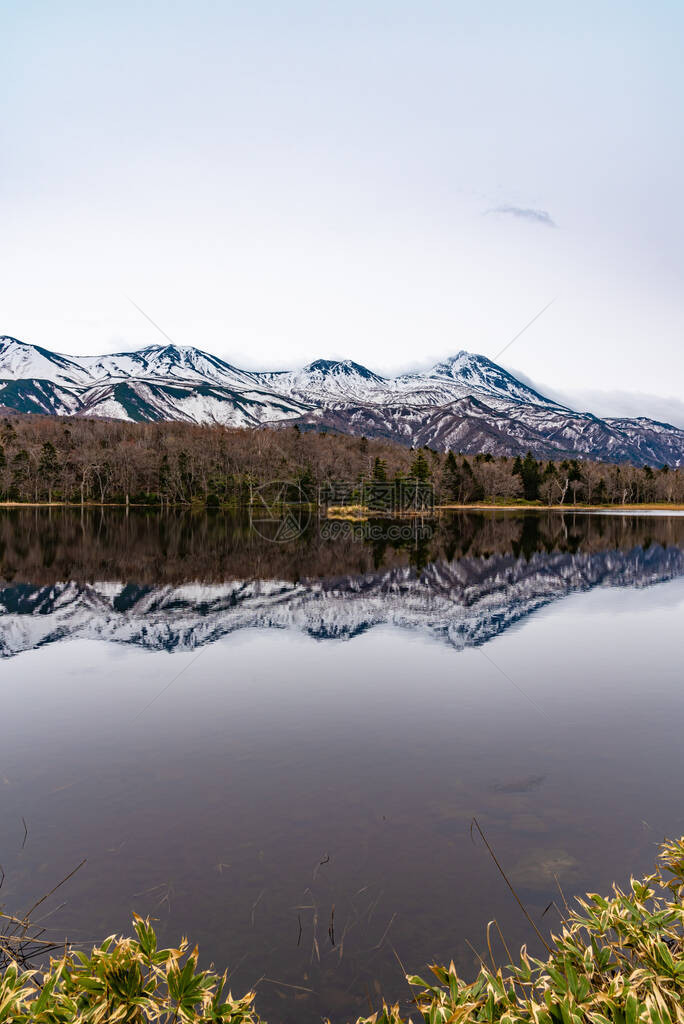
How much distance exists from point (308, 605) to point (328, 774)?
19837mm

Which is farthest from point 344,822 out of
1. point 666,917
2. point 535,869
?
point 666,917

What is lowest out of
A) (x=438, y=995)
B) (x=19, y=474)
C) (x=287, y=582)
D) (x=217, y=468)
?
(x=287, y=582)

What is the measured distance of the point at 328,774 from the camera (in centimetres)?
1220

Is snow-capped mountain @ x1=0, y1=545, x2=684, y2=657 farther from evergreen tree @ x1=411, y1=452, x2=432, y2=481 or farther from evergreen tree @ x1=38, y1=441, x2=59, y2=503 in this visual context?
evergreen tree @ x1=38, y1=441, x2=59, y2=503

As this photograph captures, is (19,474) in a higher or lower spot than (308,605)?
higher

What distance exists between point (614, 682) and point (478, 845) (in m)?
11.2

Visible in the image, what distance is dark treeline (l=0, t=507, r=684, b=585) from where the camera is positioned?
138 feet

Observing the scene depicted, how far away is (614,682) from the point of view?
18875 mm

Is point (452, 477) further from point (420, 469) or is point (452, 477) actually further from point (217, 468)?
point (217, 468)

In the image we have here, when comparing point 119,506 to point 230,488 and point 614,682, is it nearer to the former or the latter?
point 230,488

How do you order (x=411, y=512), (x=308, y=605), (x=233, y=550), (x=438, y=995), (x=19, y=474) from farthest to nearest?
(x=19, y=474)
(x=411, y=512)
(x=233, y=550)
(x=308, y=605)
(x=438, y=995)

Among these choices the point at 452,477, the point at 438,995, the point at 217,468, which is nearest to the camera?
the point at 438,995

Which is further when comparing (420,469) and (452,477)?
(452,477)

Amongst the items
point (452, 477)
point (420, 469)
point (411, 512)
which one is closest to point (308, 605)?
point (420, 469)
